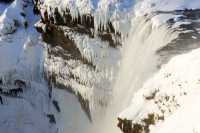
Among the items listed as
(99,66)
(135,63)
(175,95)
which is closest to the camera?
(175,95)

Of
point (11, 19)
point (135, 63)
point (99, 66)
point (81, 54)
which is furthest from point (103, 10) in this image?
point (11, 19)

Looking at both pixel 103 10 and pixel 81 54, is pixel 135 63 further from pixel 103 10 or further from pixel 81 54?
pixel 81 54

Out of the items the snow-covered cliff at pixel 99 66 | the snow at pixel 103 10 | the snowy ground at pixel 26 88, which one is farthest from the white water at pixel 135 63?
the snowy ground at pixel 26 88

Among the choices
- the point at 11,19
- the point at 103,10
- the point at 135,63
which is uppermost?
the point at 103,10

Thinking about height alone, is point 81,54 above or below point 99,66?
above

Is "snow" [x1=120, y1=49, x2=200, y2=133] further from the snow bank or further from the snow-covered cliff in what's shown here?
the snow bank

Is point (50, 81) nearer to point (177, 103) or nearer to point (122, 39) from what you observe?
point (122, 39)

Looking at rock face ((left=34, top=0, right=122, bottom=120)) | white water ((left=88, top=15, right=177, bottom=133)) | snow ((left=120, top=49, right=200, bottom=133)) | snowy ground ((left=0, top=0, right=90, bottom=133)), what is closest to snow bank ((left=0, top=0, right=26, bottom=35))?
snowy ground ((left=0, top=0, right=90, bottom=133))
